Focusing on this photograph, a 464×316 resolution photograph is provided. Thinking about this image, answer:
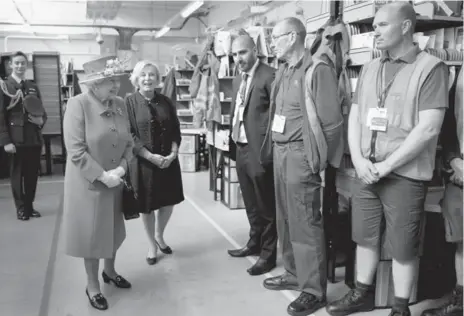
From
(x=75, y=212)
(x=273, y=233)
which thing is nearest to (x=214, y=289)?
(x=273, y=233)

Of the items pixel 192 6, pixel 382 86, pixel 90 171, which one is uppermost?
pixel 192 6

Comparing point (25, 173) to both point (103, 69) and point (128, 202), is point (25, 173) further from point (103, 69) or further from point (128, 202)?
point (103, 69)

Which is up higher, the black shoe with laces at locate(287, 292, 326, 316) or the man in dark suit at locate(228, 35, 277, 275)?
the man in dark suit at locate(228, 35, 277, 275)

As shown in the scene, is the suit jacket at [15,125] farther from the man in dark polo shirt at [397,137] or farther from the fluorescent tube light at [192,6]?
the fluorescent tube light at [192,6]

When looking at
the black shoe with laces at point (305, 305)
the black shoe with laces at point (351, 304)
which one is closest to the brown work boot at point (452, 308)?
the black shoe with laces at point (351, 304)

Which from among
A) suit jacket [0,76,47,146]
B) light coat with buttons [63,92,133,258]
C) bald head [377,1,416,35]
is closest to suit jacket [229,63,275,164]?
light coat with buttons [63,92,133,258]

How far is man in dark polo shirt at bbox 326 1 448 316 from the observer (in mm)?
2277

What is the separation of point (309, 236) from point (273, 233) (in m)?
0.74

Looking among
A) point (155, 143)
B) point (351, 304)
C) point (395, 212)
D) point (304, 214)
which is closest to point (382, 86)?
point (395, 212)

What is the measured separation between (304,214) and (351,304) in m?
0.60

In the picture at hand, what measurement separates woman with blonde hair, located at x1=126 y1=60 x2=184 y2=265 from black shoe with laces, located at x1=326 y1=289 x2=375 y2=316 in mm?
1472

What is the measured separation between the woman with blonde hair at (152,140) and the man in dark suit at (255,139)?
52cm

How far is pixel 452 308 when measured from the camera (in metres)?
2.60

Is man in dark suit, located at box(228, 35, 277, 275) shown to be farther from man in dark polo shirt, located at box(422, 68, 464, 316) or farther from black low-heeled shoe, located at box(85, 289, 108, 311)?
man in dark polo shirt, located at box(422, 68, 464, 316)
